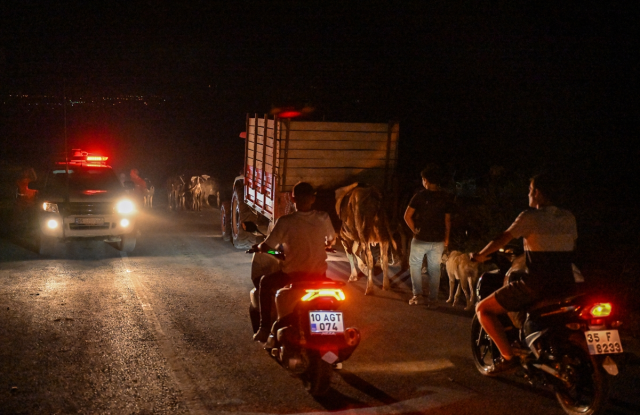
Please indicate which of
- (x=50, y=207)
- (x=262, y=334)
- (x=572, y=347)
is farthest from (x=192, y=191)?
(x=572, y=347)

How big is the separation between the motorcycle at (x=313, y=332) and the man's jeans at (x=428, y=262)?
337cm

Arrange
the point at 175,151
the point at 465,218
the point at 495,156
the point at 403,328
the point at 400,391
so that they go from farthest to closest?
1. the point at 175,151
2. the point at 495,156
3. the point at 465,218
4. the point at 403,328
5. the point at 400,391

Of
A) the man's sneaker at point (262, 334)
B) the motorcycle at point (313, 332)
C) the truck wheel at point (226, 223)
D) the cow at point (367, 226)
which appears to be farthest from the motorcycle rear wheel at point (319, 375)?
the truck wheel at point (226, 223)

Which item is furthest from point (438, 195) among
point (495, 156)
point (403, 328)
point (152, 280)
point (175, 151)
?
point (175, 151)

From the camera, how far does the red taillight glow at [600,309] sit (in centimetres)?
495

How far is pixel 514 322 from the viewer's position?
5.75 meters

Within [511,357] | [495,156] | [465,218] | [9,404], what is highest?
[495,156]

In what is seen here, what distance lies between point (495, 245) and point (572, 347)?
0.97m

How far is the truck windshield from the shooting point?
45.8 feet

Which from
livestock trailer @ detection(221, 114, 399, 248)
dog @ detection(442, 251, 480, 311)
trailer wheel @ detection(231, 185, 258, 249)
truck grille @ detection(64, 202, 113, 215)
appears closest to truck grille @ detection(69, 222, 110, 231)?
truck grille @ detection(64, 202, 113, 215)

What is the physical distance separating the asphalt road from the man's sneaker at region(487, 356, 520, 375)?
0.14 metres

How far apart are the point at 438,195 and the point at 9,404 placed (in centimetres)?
551

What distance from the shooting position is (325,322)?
5.55 meters

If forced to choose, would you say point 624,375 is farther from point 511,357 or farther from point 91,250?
point 91,250
